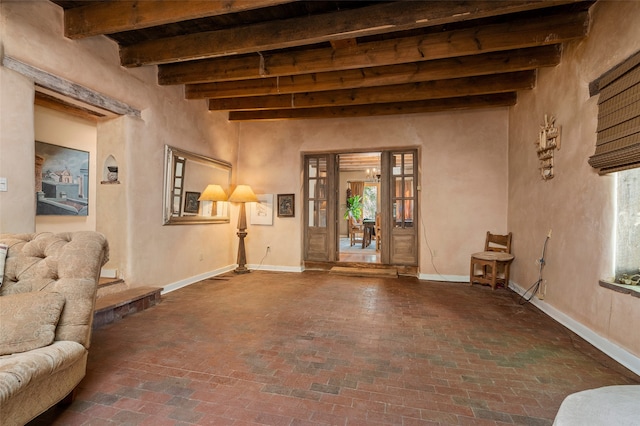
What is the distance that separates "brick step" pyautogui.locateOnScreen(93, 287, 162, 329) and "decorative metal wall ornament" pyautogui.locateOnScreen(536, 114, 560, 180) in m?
4.96

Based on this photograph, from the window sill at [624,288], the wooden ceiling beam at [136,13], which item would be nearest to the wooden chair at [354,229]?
the window sill at [624,288]

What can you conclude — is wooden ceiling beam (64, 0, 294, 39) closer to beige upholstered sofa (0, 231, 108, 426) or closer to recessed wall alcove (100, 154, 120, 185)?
recessed wall alcove (100, 154, 120, 185)

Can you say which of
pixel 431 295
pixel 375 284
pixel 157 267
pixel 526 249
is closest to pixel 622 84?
pixel 526 249

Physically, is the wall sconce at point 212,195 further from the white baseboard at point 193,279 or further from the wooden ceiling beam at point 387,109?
the wooden ceiling beam at point 387,109

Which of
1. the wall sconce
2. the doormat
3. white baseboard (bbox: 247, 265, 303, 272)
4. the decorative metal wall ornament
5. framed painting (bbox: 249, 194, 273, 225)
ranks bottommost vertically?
white baseboard (bbox: 247, 265, 303, 272)

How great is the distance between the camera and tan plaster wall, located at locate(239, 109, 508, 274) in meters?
4.89

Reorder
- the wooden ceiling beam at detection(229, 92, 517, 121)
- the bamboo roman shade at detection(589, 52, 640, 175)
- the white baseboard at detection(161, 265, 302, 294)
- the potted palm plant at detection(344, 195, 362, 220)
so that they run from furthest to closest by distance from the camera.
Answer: the potted palm plant at detection(344, 195, 362, 220) → the wooden ceiling beam at detection(229, 92, 517, 121) → the white baseboard at detection(161, 265, 302, 294) → the bamboo roman shade at detection(589, 52, 640, 175)

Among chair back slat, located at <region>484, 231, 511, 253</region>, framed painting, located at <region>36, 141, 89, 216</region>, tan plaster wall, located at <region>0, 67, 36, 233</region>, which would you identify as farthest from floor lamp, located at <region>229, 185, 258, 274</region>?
chair back slat, located at <region>484, 231, 511, 253</region>

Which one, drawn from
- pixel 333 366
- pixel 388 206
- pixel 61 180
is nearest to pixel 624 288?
pixel 333 366

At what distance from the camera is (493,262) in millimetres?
4270

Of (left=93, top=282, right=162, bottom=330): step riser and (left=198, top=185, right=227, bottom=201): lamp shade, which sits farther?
(left=198, top=185, right=227, bottom=201): lamp shade

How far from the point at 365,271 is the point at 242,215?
251 cm

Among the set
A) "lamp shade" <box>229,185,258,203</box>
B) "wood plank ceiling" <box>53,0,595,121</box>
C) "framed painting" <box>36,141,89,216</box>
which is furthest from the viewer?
"lamp shade" <box>229,185,258,203</box>

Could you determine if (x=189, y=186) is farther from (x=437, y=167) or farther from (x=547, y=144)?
(x=547, y=144)
